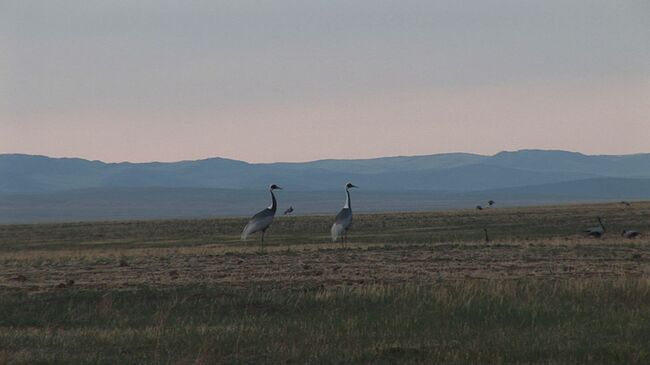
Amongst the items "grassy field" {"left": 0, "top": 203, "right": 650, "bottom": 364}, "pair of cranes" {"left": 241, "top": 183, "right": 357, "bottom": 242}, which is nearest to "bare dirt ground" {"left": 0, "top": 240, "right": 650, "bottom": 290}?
"grassy field" {"left": 0, "top": 203, "right": 650, "bottom": 364}

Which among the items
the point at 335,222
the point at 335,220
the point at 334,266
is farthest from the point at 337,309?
the point at 335,220

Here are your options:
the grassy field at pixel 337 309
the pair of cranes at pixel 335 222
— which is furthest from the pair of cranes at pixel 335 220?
the grassy field at pixel 337 309

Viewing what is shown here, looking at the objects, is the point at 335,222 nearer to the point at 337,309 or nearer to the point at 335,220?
the point at 335,220

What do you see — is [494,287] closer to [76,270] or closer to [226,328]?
[226,328]

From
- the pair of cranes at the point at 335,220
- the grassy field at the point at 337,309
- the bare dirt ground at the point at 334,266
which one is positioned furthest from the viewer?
the pair of cranes at the point at 335,220

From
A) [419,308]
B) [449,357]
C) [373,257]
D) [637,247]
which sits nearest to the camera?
[449,357]

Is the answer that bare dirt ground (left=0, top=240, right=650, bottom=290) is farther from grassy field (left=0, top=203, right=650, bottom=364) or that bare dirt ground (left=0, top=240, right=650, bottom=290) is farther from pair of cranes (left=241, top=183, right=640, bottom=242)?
pair of cranes (left=241, top=183, right=640, bottom=242)

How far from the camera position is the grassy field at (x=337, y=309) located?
15594 millimetres

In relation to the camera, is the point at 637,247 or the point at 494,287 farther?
the point at 637,247

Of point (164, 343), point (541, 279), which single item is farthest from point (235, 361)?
point (541, 279)

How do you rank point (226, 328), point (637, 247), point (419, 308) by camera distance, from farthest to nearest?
point (637, 247)
point (419, 308)
point (226, 328)

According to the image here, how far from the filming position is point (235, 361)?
1526 cm

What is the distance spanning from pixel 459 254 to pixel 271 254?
244 inches

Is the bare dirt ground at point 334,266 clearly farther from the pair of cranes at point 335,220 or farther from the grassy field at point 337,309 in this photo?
the pair of cranes at point 335,220
